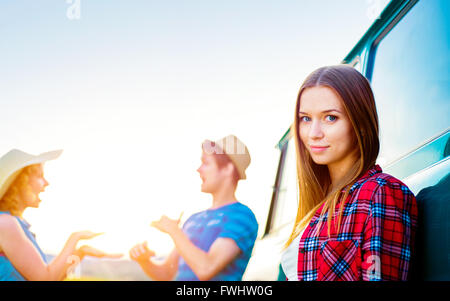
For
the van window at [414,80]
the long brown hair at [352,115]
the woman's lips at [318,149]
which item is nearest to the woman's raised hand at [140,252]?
the long brown hair at [352,115]

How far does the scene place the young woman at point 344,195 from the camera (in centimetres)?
76

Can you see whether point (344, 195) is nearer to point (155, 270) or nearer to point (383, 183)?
point (383, 183)

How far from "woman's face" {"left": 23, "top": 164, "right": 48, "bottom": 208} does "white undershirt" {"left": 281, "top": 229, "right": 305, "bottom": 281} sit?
2.42ft

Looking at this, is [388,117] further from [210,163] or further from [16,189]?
[16,189]

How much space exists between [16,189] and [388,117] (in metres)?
1.08

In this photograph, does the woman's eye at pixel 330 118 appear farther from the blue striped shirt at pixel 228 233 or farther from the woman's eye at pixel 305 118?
the blue striped shirt at pixel 228 233

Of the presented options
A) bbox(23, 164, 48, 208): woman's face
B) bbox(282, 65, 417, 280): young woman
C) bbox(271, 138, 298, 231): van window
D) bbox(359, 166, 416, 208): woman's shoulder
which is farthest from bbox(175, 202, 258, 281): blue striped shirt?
bbox(271, 138, 298, 231): van window

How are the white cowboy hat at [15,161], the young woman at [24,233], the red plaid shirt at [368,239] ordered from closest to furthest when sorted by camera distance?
the red plaid shirt at [368,239] → the young woman at [24,233] → the white cowboy hat at [15,161]

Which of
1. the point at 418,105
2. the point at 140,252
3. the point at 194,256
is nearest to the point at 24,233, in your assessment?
the point at 140,252

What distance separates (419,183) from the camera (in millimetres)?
863

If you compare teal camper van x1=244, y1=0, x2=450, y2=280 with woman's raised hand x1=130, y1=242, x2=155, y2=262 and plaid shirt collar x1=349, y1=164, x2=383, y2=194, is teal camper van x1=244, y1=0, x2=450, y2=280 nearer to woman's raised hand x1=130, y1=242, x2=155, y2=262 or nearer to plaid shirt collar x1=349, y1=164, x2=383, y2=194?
plaid shirt collar x1=349, y1=164, x2=383, y2=194

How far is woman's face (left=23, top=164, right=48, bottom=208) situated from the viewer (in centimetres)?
122

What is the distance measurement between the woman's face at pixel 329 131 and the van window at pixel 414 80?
0.16 m

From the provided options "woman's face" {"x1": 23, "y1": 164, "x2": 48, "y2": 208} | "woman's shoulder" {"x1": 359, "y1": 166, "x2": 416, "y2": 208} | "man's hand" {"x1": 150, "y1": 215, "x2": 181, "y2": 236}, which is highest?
"woman's face" {"x1": 23, "y1": 164, "x2": 48, "y2": 208}
